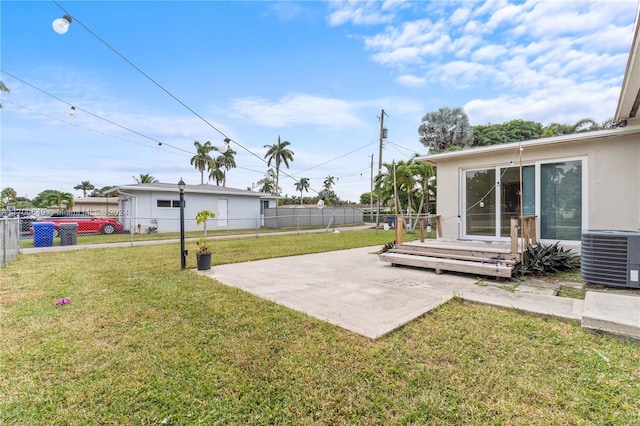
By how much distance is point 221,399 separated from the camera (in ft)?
6.36

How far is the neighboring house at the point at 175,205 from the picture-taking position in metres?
16.0

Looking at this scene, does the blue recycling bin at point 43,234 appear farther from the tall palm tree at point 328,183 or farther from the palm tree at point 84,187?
the palm tree at point 84,187

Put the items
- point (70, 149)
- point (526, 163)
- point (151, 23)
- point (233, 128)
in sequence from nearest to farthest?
point (526, 163), point (151, 23), point (70, 149), point (233, 128)

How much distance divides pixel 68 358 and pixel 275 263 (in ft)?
15.2

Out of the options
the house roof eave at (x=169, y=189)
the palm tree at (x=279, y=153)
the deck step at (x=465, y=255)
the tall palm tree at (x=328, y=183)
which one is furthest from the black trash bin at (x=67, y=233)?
the tall palm tree at (x=328, y=183)

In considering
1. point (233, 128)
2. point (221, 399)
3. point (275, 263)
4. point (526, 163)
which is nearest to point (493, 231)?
point (526, 163)

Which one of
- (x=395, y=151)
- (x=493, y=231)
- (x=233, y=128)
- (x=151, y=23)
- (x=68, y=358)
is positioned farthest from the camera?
(x=395, y=151)

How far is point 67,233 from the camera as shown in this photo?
422 inches

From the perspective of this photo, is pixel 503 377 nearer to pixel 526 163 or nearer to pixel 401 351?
pixel 401 351

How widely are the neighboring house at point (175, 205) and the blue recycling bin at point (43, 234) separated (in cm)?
317

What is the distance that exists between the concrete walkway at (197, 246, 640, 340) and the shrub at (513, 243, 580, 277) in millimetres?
988

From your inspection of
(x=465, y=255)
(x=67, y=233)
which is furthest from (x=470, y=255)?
(x=67, y=233)

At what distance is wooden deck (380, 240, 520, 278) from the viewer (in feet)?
16.2

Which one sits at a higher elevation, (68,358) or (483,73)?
(483,73)
